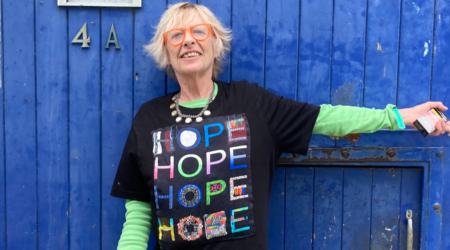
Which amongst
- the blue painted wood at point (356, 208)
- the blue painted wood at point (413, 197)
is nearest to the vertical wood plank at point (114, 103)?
the blue painted wood at point (356, 208)

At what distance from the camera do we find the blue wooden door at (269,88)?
4.90 ft

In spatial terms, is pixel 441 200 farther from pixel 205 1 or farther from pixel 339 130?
pixel 205 1

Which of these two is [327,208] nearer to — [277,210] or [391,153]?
[277,210]

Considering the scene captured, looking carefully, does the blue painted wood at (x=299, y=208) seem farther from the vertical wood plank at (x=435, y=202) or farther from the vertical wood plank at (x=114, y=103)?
the vertical wood plank at (x=114, y=103)

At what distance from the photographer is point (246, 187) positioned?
50.1 inches

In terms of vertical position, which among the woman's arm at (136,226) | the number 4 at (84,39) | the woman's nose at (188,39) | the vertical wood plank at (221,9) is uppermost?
the vertical wood plank at (221,9)

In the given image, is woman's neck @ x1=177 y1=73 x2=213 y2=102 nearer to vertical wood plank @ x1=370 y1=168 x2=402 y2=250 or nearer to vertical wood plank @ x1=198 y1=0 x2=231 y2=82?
vertical wood plank @ x1=198 y1=0 x2=231 y2=82

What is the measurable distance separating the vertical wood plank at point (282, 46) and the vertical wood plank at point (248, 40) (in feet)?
0.10

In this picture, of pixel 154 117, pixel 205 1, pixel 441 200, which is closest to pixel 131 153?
pixel 154 117

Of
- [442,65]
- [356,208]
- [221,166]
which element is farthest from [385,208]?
[221,166]

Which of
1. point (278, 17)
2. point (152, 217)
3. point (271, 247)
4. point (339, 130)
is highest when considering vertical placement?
point (278, 17)

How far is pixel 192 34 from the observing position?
51.6 inches

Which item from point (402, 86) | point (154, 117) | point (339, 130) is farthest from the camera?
point (402, 86)

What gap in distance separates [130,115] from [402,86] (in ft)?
3.81
